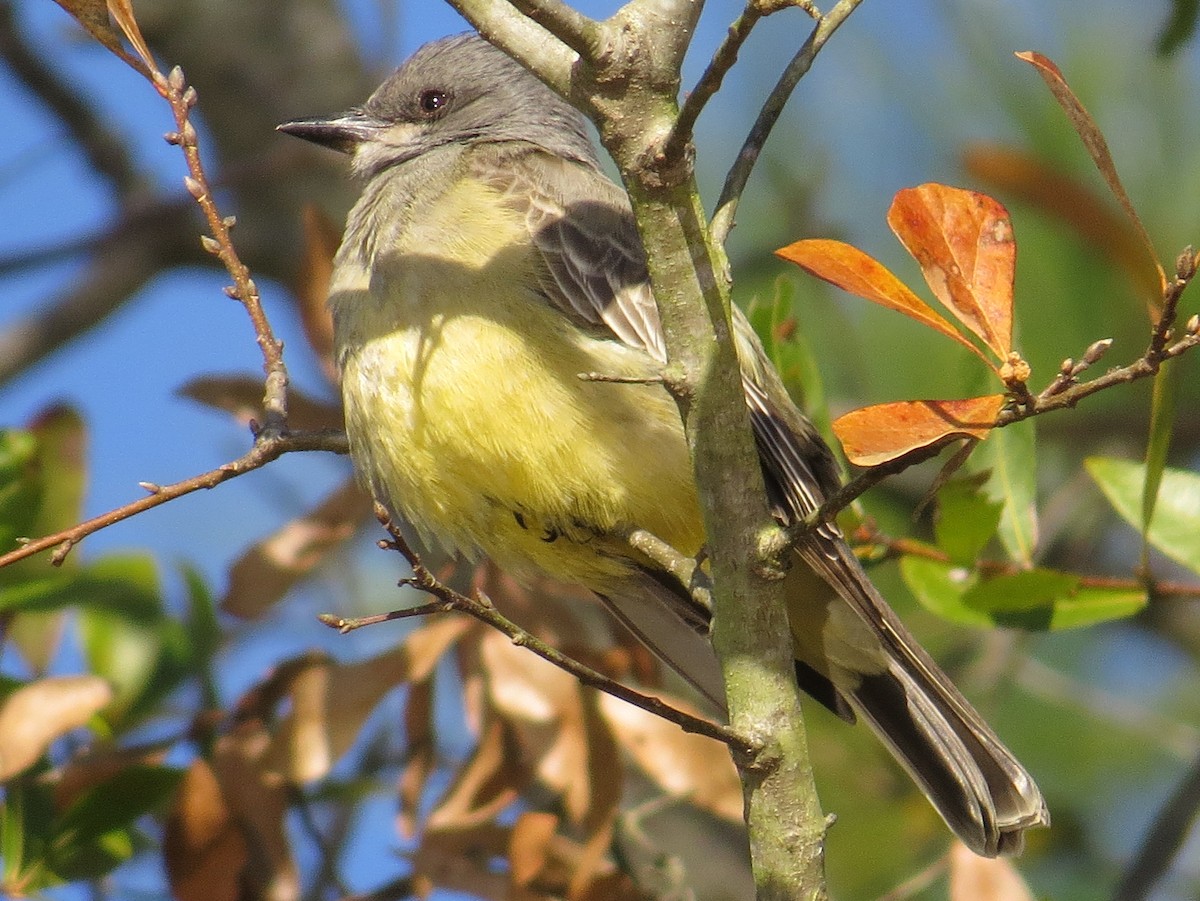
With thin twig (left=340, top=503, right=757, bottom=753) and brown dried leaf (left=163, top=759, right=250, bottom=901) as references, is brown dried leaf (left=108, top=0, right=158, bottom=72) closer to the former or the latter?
thin twig (left=340, top=503, right=757, bottom=753)

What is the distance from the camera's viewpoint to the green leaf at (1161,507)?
3.58 metres

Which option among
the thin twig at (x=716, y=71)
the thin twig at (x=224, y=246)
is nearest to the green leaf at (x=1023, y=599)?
the thin twig at (x=224, y=246)

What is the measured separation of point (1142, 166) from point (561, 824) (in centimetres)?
359

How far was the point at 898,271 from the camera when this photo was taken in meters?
6.02

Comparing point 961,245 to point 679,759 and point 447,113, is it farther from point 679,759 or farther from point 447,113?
point 447,113

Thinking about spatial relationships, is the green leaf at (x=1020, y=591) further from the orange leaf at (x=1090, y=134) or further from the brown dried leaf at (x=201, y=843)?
the brown dried leaf at (x=201, y=843)

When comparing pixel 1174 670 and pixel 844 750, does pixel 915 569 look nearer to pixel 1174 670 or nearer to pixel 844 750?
pixel 844 750

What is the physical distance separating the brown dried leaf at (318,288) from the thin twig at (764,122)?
7.19ft

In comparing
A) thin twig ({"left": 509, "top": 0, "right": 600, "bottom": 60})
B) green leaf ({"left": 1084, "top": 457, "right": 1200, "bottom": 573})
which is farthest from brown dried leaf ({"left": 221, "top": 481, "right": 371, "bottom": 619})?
thin twig ({"left": 509, "top": 0, "right": 600, "bottom": 60})

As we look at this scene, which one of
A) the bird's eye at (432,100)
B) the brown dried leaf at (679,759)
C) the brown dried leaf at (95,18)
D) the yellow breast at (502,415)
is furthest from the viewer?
the bird's eye at (432,100)

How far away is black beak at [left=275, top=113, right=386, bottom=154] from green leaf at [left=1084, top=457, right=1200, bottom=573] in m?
2.46

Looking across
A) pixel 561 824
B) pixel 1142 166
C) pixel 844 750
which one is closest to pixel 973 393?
pixel 561 824

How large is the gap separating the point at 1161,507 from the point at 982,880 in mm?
942

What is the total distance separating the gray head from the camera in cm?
484
